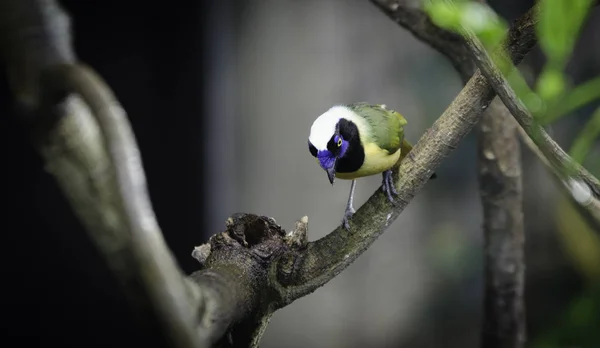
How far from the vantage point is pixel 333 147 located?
1104 millimetres

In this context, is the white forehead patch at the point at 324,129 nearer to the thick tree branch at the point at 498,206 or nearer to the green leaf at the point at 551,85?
the thick tree branch at the point at 498,206

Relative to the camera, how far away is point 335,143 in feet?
3.63

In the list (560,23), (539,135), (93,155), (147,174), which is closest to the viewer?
(560,23)

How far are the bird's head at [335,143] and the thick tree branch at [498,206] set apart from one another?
0.30 meters

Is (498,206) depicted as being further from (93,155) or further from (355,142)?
(93,155)

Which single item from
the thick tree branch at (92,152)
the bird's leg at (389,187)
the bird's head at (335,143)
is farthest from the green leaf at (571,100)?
the bird's head at (335,143)

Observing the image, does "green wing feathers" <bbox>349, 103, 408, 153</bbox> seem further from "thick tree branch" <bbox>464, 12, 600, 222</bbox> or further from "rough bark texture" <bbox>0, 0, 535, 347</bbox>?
"rough bark texture" <bbox>0, 0, 535, 347</bbox>

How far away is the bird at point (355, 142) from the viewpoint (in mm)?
1102

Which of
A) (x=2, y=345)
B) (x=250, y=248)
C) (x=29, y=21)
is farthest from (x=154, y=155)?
(x=29, y=21)

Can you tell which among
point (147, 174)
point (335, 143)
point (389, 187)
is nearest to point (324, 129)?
point (335, 143)

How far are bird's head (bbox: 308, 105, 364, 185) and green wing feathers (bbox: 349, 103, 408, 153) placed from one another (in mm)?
32

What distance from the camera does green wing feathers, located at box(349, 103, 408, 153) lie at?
3.70ft

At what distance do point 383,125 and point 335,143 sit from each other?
0.11 meters

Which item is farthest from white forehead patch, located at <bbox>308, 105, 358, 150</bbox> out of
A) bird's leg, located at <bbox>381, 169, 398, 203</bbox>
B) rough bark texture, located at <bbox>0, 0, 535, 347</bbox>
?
rough bark texture, located at <bbox>0, 0, 535, 347</bbox>
